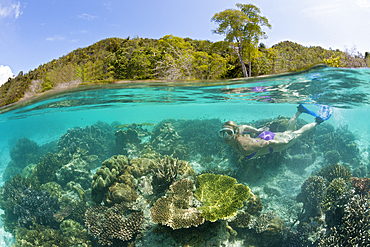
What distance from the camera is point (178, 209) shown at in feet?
16.4

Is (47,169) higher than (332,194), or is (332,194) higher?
(47,169)

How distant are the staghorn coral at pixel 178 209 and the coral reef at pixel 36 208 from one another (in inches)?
185

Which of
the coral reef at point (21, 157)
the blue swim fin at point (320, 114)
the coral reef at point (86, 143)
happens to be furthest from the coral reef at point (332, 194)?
the coral reef at point (21, 157)

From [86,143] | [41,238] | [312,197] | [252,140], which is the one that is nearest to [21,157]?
[86,143]

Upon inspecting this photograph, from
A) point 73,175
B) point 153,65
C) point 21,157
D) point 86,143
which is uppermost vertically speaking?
point 153,65

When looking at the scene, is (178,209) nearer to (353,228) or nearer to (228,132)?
(228,132)

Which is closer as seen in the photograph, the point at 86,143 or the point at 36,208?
the point at 36,208

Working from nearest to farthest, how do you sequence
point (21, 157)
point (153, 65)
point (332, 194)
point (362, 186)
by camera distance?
point (332, 194), point (362, 186), point (21, 157), point (153, 65)

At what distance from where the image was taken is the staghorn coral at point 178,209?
4.70 meters

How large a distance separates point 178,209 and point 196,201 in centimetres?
62

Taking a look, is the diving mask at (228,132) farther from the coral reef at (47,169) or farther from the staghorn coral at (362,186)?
the coral reef at (47,169)

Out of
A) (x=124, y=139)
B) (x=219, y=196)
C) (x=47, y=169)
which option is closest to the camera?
(x=219, y=196)

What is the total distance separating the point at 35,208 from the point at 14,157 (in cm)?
957

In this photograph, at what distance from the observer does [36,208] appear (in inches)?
272
